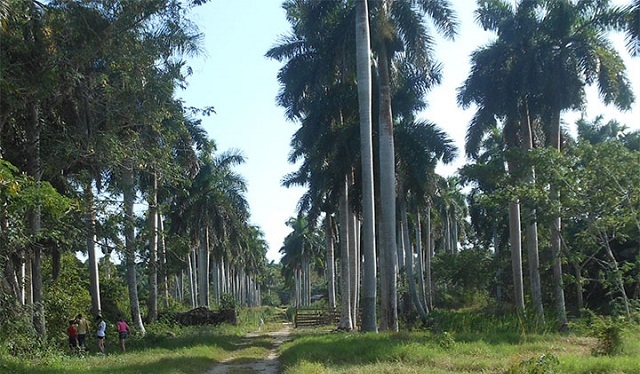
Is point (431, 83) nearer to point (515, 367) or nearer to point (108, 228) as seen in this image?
point (108, 228)

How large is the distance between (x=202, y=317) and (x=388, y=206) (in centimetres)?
1863

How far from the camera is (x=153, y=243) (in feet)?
83.6

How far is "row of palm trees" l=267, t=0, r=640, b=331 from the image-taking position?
73.2 feet

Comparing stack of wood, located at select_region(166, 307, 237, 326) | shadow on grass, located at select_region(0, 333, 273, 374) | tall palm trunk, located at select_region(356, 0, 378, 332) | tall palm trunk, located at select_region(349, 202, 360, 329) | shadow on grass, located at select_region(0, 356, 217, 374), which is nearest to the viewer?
shadow on grass, located at select_region(0, 356, 217, 374)

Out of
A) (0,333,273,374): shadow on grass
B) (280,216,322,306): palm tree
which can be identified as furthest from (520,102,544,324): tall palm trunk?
(280,216,322,306): palm tree

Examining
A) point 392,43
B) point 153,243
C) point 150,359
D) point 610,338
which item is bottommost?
point 150,359

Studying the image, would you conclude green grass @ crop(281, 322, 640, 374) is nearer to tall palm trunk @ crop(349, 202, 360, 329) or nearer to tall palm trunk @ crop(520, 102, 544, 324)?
tall palm trunk @ crop(520, 102, 544, 324)

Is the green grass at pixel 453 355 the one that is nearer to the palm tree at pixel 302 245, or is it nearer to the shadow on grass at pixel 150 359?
the shadow on grass at pixel 150 359

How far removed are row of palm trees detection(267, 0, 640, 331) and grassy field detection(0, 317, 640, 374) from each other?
11.4 feet

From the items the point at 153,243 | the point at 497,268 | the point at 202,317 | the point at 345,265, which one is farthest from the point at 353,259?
the point at 497,268

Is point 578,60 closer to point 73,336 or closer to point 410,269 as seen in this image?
point 410,269

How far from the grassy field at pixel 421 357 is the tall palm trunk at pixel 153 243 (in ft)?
9.99

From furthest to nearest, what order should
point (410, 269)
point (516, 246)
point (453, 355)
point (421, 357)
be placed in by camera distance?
point (410, 269)
point (516, 246)
point (453, 355)
point (421, 357)

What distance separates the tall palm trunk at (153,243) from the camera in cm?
2043
